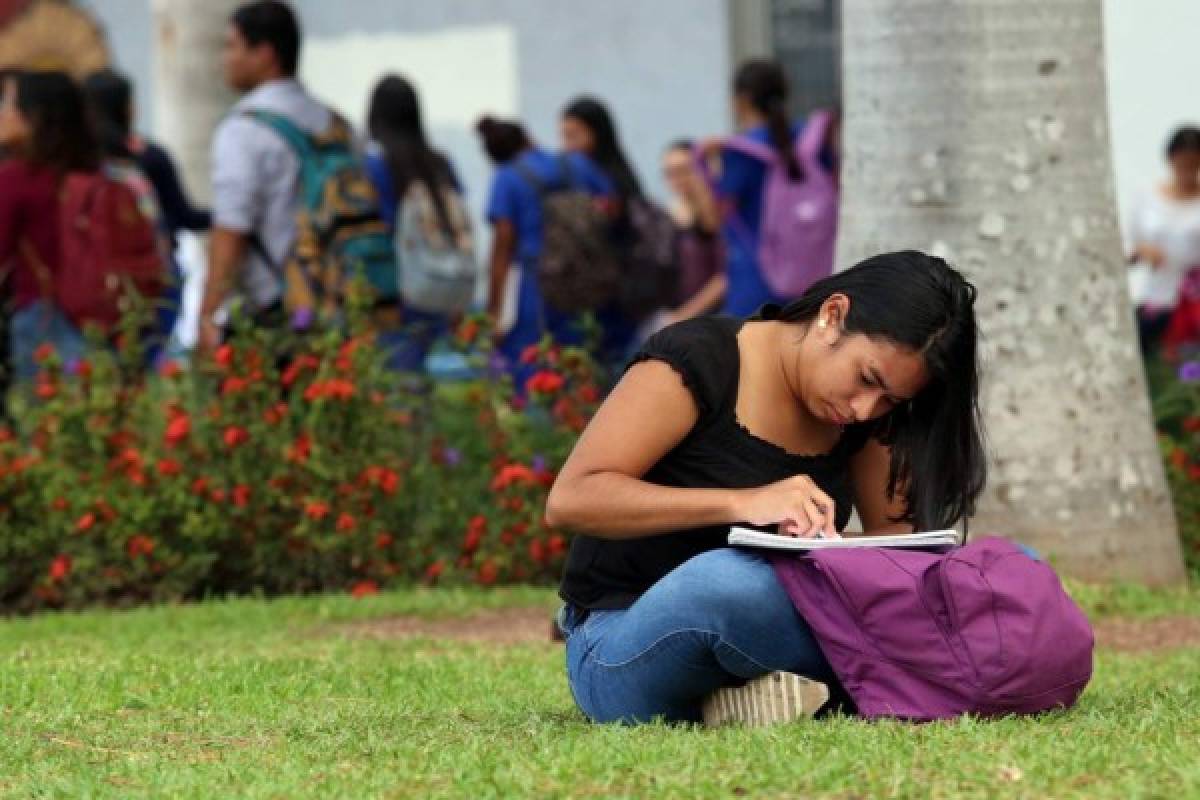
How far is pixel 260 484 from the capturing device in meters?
9.09

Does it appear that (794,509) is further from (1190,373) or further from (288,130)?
(288,130)

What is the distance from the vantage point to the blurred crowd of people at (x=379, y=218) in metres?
9.79

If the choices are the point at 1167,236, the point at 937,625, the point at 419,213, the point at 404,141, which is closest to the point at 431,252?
the point at 419,213

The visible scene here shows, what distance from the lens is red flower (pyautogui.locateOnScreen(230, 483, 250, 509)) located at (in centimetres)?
896

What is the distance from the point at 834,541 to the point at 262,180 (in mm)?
5114

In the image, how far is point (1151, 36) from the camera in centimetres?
1474

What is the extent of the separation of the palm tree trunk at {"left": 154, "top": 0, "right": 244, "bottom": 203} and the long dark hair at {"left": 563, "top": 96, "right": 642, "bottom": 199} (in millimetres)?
3090

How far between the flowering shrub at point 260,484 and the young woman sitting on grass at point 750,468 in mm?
3581

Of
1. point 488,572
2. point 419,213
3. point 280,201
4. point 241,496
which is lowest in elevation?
point 488,572

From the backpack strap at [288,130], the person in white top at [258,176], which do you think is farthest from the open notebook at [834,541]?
the backpack strap at [288,130]

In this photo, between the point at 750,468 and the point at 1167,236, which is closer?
the point at 750,468

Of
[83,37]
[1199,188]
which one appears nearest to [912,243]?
[1199,188]

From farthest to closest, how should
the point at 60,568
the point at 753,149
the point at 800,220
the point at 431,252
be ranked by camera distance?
the point at 753,149
the point at 800,220
the point at 431,252
the point at 60,568

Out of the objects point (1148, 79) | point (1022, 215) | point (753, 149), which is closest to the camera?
point (1022, 215)
